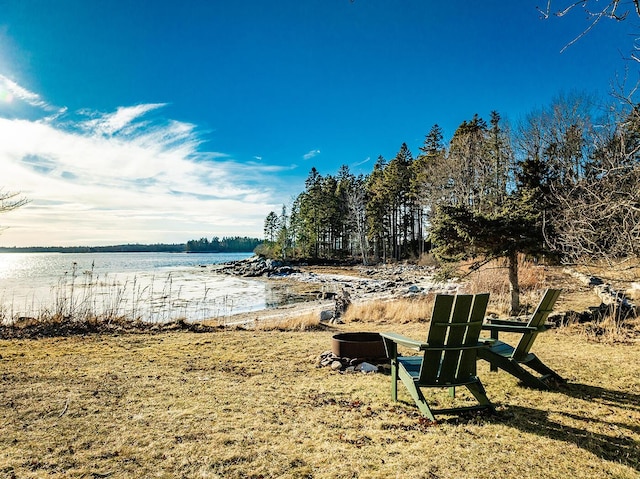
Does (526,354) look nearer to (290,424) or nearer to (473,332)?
(473,332)

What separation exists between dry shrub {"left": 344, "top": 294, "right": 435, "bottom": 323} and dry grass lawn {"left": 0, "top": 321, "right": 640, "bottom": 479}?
14.4 feet

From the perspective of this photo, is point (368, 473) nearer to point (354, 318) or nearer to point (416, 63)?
point (354, 318)

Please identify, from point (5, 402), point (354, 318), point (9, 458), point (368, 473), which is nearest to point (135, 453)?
point (9, 458)

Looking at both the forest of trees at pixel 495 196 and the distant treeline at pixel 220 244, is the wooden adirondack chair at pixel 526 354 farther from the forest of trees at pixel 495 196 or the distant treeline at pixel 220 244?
the distant treeline at pixel 220 244

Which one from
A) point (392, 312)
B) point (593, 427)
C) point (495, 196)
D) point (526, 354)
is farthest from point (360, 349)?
point (495, 196)

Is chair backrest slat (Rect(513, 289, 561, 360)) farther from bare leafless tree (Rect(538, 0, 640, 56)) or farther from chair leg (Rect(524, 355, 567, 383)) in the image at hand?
bare leafless tree (Rect(538, 0, 640, 56))

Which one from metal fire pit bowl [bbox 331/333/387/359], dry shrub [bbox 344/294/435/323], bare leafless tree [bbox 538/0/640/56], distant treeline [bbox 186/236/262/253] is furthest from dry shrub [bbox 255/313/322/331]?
distant treeline [bbox 186/236/262/253]

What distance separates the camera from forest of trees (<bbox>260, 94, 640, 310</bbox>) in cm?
568

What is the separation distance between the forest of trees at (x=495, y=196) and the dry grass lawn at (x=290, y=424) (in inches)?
72.6

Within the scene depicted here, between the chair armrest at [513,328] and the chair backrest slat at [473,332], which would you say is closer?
the chair backrest slat at [473,332]

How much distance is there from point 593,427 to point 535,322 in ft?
3.87

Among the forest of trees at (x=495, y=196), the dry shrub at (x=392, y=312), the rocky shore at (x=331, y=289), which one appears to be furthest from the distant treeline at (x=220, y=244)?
the dry shrub at (x=392, y=312)

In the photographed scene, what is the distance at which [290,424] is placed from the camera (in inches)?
130

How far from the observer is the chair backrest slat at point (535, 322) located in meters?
4.09
